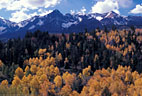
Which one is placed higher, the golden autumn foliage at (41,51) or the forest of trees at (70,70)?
the golden autumn foliage at (41,51)

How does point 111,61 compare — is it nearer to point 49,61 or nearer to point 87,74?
point 87,74

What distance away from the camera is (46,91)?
331ft

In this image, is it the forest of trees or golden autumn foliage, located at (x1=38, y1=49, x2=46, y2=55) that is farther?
golden autumn foliage, located at (x1=38, y1=49, x2=46, y2=55)

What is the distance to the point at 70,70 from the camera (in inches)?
6048

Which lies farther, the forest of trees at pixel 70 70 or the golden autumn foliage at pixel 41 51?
the golden autumn foliage at pixel 41 51

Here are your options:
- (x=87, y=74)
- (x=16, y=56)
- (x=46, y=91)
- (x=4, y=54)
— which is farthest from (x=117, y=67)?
(x=4, y=54)

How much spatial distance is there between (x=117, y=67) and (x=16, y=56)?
93.0 metres

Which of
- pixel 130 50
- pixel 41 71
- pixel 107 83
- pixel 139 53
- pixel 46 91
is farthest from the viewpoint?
pixel 130 50

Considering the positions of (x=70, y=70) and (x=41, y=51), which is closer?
(x=70, y=70)

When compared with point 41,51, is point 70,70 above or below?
below

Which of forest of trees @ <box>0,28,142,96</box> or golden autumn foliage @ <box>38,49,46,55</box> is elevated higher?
golden autumn foliage @ <box>38,49,46,55</box>

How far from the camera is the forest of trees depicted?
345 ft

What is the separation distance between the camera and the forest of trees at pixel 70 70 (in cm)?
10512

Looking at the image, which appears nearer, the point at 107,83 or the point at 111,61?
the point at 107,83
